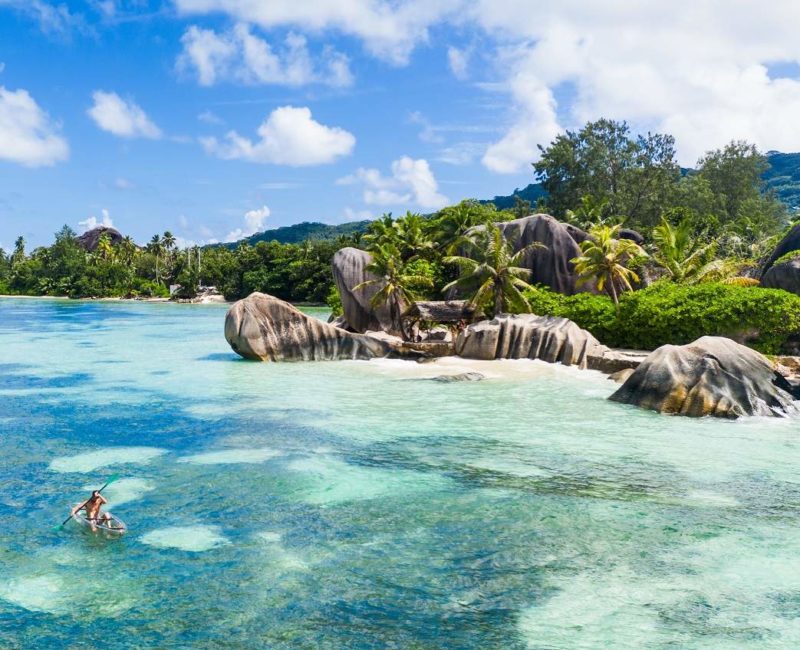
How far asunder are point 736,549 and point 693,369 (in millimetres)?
9935

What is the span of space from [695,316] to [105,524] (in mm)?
21702

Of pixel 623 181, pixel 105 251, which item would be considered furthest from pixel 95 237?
pixel 623 181

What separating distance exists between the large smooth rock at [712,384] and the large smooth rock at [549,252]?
1586 cm

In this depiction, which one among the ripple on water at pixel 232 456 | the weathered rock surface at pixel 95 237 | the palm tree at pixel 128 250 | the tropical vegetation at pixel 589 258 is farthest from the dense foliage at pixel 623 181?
the weathered rock surface at pixel 95 237

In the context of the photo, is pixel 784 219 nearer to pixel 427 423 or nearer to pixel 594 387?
pixel 594 387

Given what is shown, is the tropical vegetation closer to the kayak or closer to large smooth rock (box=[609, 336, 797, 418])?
large smooth rock (box=[609, 336, 797, 418])

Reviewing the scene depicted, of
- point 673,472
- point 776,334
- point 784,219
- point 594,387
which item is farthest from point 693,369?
point 784,219

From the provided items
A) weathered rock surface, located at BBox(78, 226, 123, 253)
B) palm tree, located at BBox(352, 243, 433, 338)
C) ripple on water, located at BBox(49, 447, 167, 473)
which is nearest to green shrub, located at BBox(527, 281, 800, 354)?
palm tree, located at BBox(352, 243, 433, 338)

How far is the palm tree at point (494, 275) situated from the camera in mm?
31078

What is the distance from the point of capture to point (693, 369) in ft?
62.8

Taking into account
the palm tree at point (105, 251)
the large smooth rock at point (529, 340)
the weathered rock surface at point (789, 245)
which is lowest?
the large smooth rock at point (529, 340)

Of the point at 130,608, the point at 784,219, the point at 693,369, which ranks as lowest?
the point at 130,608

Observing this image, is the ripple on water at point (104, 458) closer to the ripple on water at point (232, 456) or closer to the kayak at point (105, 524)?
the ripple on water at point (232, 456)

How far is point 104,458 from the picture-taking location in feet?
48.9
